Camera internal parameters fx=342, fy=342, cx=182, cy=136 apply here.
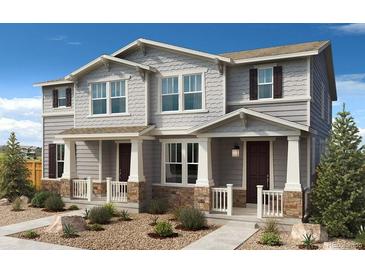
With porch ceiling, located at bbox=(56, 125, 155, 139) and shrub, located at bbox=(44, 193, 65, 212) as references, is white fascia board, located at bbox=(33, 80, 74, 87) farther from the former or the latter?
shrub, located at bbox=(44, 193, 65, 212)

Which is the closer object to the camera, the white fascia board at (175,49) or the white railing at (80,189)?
the white fascia board at (175,49)

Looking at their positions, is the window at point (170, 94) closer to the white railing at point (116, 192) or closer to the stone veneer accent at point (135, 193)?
the stone veneer accent at point (135, 193)

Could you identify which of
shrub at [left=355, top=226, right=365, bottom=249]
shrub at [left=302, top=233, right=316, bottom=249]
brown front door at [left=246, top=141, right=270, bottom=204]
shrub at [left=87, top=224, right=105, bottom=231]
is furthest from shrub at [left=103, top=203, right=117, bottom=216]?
shrub at [left=355, top=226, right=365, bottom=249]

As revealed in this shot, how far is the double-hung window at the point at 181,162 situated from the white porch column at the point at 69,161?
3778 millimetres

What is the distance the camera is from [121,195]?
12.4 meters

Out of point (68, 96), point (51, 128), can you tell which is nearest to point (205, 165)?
point (68, 96)

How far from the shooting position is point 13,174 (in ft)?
46.7

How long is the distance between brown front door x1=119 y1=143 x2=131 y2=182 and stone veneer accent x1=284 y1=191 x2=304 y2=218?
A: 20.9ft

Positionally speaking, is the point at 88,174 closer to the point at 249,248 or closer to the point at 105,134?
the point at 105,134

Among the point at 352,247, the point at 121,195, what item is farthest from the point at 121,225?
the point at 352,247

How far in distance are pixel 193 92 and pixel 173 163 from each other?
2.65 m

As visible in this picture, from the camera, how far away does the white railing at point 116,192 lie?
12211 mm

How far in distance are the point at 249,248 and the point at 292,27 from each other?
5.60 m

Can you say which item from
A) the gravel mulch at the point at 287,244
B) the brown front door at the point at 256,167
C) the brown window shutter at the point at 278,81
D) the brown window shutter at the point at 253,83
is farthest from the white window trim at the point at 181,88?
the gravel mulch at the point at 287,244
